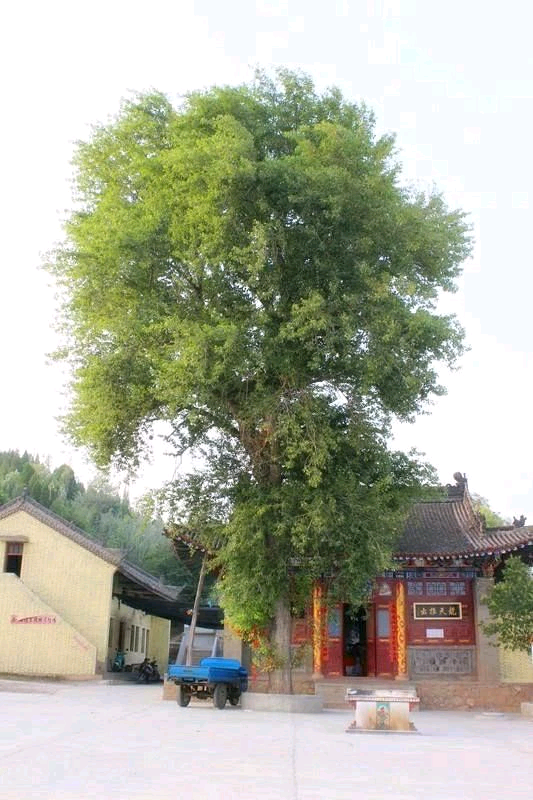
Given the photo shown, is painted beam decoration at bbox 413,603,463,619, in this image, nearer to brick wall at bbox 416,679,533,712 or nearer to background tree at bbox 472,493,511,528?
brick wall at bbox 416,679,533,712

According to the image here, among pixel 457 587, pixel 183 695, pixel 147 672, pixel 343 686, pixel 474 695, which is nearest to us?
pixel 183 695

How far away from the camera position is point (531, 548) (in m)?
19.0

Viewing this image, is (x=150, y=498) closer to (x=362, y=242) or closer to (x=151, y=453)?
(x=151, y=453)

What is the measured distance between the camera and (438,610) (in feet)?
67.2

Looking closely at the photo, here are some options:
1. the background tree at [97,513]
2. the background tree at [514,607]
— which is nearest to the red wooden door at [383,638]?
the background tree at [514,607]

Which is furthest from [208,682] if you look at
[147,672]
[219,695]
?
[147,672]

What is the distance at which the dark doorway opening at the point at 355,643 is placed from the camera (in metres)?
21.5

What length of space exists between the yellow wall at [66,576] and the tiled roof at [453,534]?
9.87 metres

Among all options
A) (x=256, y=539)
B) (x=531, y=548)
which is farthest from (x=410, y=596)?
(x=256, y=539)

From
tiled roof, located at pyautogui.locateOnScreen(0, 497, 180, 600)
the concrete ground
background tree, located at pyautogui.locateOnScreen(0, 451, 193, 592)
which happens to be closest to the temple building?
the concrete ground

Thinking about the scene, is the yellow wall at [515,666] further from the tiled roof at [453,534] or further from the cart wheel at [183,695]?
the cart wheel at [183,695]

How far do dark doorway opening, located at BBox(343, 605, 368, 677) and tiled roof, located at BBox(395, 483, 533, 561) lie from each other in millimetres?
2602

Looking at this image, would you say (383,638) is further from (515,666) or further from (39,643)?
(39,643)

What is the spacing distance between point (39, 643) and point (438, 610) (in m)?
11.9
